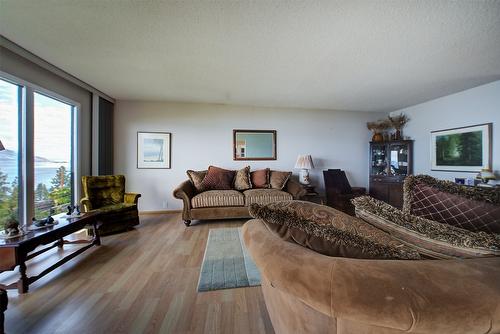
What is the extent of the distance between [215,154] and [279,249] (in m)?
3.56

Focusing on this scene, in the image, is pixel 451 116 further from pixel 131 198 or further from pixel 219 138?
pixel 131 198

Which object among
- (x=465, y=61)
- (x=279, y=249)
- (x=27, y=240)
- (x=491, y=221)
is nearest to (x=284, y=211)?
(x=279, y=249)

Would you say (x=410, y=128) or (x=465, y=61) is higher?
(x=465, y=61)

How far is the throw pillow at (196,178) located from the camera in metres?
3.57

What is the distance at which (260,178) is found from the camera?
3848 millimetres

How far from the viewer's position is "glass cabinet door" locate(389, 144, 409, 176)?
4.08m

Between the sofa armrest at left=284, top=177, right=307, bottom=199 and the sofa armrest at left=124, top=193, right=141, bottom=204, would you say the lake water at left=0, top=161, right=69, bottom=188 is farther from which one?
the sofa armrest at left=284, top=177, right=307, bottom=199

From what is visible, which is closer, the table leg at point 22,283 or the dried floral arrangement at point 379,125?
the table leg at point 22,283

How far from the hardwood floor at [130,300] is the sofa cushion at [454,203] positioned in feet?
4.13

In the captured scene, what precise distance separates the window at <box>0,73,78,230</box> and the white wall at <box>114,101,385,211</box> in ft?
3.16

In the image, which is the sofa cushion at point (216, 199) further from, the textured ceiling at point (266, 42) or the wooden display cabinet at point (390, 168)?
the wooden display cabinet at point (390, 168)

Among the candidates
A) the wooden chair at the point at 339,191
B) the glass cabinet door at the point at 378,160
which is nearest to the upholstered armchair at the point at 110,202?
the wooden chair at the point at 339,191

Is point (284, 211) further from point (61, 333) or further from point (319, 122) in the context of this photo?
point (319, 122)

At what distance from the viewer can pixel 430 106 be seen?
148 inches
